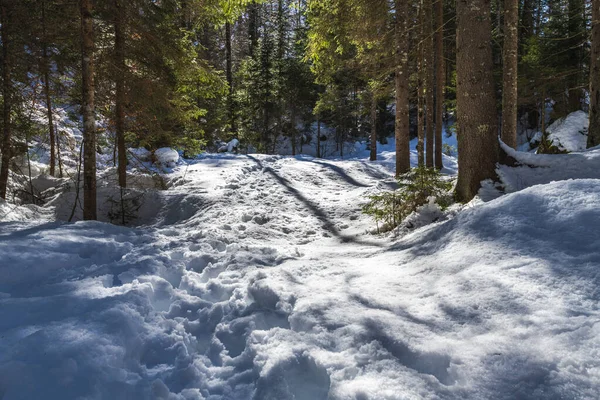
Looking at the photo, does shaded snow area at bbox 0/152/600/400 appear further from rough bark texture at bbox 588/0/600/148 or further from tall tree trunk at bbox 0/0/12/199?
rough bark texture at bbox 588/0/600/148

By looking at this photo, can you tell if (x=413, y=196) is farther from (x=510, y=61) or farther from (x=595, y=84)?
(x=595, y=84)

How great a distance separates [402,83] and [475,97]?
A: 5.60 m

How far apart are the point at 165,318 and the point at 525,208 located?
365 cm

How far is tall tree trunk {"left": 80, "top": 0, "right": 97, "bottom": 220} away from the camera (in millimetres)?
6398

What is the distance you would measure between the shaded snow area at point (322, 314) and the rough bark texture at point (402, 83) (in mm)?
6763

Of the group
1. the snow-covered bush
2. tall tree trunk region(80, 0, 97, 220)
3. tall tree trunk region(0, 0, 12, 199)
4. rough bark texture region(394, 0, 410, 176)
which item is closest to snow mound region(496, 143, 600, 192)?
the snow-covered bush

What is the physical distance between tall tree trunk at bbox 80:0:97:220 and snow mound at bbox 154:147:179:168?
7691 mm

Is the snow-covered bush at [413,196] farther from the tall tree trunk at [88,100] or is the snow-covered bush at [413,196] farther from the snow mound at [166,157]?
the snow mound at [166,157]

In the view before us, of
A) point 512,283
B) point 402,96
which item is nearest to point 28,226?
point 512,283

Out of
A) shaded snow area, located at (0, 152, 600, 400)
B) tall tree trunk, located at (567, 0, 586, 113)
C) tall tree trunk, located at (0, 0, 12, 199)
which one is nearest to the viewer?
shaded snow area, located at (0, 152, 600, 400)

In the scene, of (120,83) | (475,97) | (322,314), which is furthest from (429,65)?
(322,314)

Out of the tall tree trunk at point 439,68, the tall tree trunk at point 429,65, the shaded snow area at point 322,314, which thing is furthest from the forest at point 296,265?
the tall tree trunk at point 439,68

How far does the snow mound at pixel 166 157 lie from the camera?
14.5 m

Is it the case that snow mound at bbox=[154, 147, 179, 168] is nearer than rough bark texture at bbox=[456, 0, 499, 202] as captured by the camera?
No
